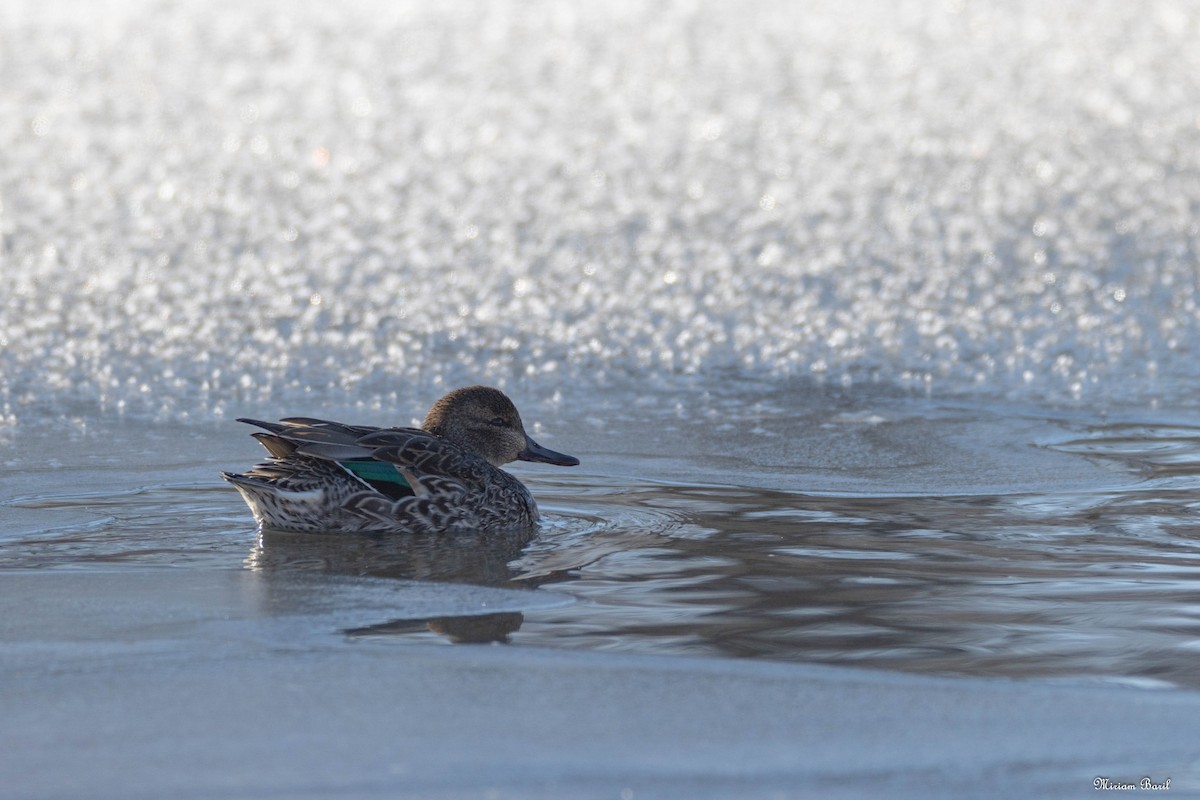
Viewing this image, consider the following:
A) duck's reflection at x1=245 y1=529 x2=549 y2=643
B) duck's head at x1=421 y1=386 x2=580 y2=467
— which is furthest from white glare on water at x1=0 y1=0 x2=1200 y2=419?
duck's reflection at x1=245 y1=529 x2=549 y2=643

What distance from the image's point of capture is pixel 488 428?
700cm

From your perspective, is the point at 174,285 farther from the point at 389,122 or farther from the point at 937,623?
the point at 937,623

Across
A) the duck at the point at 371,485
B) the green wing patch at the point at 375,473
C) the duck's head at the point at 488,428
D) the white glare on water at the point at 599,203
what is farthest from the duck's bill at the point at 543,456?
the white glare on water at the point at 599,203

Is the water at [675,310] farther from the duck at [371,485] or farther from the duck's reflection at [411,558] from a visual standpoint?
the duck at [371,485]

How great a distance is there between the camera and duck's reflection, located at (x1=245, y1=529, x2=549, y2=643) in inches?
217

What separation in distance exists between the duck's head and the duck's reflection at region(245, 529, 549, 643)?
2.02ft

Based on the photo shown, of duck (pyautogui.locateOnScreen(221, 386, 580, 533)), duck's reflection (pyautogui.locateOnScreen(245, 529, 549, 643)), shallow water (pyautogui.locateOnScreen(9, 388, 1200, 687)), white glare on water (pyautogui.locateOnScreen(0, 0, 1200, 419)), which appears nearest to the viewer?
shallow water (pyautogui.locateOnScreen(9, 388, 1200, 687))

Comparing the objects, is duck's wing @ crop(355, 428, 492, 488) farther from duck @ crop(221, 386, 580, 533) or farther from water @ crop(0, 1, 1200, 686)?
water @ crop(0, 1, 1200, 686)

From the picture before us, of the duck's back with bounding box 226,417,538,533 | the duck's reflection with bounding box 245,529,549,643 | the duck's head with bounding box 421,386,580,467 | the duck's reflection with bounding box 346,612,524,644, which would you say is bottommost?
the duck's reflection with bounding box 346,612,524,644

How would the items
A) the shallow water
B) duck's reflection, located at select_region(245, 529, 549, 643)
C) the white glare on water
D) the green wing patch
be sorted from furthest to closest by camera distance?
the white glare on water, the green wing patch, duck's reflection, located at select_region(245, 529, 549, 643), the shallow water

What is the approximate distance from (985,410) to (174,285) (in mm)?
4652

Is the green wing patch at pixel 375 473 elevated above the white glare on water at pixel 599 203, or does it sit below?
below

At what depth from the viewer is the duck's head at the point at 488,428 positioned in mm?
6969

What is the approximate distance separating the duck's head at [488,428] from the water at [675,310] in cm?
26
